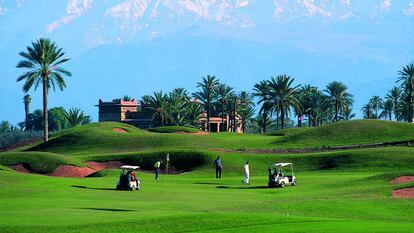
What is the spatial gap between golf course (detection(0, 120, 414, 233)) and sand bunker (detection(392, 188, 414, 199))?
0.28m

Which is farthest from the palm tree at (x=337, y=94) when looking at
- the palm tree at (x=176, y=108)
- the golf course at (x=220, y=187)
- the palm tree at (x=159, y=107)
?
the golf course at (x=220, y=187)

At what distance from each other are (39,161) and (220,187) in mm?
29229

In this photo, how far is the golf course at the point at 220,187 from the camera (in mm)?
33031

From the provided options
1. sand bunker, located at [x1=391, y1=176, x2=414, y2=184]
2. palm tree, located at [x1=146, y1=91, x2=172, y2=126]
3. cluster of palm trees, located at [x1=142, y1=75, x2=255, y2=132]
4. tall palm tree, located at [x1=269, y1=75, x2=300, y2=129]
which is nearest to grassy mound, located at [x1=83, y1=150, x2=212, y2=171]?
sand bunker, located at [x1=391, y1=176, x2=414, y2=184]

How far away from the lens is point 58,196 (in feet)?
157

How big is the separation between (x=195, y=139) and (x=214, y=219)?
72.3 meters

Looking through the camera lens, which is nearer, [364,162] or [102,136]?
[364,162]

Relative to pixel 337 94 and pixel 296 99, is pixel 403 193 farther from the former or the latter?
pixel 337 94

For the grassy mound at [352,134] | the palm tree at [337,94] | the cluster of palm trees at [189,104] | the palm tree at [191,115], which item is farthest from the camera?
the palm tree at [337,94]

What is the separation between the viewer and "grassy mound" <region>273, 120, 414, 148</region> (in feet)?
323

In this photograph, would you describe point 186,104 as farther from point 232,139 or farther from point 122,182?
point 122,182

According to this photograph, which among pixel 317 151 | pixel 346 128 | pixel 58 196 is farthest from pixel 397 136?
pixel 58 196

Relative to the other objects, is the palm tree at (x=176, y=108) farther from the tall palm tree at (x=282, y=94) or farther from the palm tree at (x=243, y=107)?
the tall palm tree at (x=282, y=94)

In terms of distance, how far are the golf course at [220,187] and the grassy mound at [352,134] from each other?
123 mm
